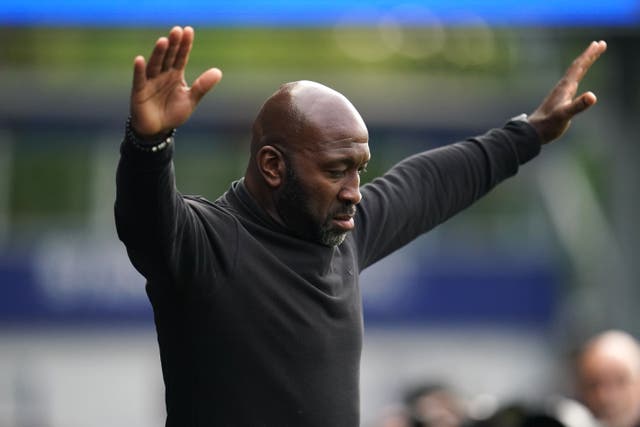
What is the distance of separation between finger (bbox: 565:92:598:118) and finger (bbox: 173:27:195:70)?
163cm

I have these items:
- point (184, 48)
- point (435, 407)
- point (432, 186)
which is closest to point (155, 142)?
point (184, 48)

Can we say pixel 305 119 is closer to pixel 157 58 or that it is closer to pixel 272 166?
pixel 272 166

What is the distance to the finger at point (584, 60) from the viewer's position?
5113 mm

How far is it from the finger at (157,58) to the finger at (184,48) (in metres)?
0.04

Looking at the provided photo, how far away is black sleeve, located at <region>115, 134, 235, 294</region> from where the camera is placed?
3.86 metres

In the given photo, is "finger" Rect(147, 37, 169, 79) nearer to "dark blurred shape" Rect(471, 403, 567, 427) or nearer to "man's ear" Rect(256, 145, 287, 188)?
"man's ear" Rect(256, 145, 287, 188)

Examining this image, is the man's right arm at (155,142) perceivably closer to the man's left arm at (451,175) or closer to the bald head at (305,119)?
the bald head at (305,119)

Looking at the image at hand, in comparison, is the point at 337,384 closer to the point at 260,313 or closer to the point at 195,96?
the point at 260,313

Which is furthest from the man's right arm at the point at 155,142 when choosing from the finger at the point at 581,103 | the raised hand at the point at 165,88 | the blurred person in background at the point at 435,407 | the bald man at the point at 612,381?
the blurred person in background at the point at 435,407

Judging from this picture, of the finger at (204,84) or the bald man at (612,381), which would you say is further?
the bald man at (612,381)

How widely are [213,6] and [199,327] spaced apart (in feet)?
30.2

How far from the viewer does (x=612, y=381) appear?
24.3 ft

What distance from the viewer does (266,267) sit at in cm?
426

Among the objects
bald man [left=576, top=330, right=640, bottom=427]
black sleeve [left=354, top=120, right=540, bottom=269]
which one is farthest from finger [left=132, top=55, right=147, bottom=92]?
bald man [left=576, top=330, right=640, bottom=427]
